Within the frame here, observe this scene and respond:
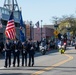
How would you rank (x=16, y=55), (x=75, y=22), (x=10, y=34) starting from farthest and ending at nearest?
(x=75, y=22)
(x=10, y=34)
(x=16, y=55)

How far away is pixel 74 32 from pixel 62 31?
15.0 feet

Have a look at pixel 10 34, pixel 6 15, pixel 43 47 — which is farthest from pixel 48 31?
pixel 10 34

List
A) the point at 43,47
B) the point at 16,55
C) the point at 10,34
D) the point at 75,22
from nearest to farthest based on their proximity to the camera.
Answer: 1. the point at 16,55
2. the point at 10,34
3. the point at 43,47
4. the point at 75,22

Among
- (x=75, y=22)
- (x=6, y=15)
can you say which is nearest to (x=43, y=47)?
(x=6, y=15)

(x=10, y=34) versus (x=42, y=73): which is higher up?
(x=10, y=34)

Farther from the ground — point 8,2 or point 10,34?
point 8,2

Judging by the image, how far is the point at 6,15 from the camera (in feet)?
201

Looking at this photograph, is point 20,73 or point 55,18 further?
point 55,18

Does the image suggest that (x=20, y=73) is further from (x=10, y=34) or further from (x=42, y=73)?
(x=10, y=34)

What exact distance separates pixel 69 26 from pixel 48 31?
19.9 feet

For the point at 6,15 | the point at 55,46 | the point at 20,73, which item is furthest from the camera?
the point at 55,46

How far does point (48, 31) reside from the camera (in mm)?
103312

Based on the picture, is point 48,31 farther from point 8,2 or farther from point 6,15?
point 6,15

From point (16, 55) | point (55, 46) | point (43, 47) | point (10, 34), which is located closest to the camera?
point (16, 55)
